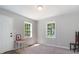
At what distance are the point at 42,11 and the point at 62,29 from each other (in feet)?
1.44

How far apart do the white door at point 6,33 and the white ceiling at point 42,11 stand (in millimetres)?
183

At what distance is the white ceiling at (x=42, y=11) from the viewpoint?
1640 millimetres

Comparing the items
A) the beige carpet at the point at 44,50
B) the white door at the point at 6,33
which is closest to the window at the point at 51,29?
the beige carpet at the point at 44,50

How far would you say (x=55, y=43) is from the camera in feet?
5.70

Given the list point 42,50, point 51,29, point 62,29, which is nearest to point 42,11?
point 51,29

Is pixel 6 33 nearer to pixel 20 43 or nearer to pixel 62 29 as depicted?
pixel 20 43

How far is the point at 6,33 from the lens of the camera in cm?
164

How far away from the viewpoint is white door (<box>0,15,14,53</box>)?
1610mm

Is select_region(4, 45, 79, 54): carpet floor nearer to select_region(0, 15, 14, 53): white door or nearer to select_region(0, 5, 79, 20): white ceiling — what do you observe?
select_region(0, 15, 14, 53): white door
